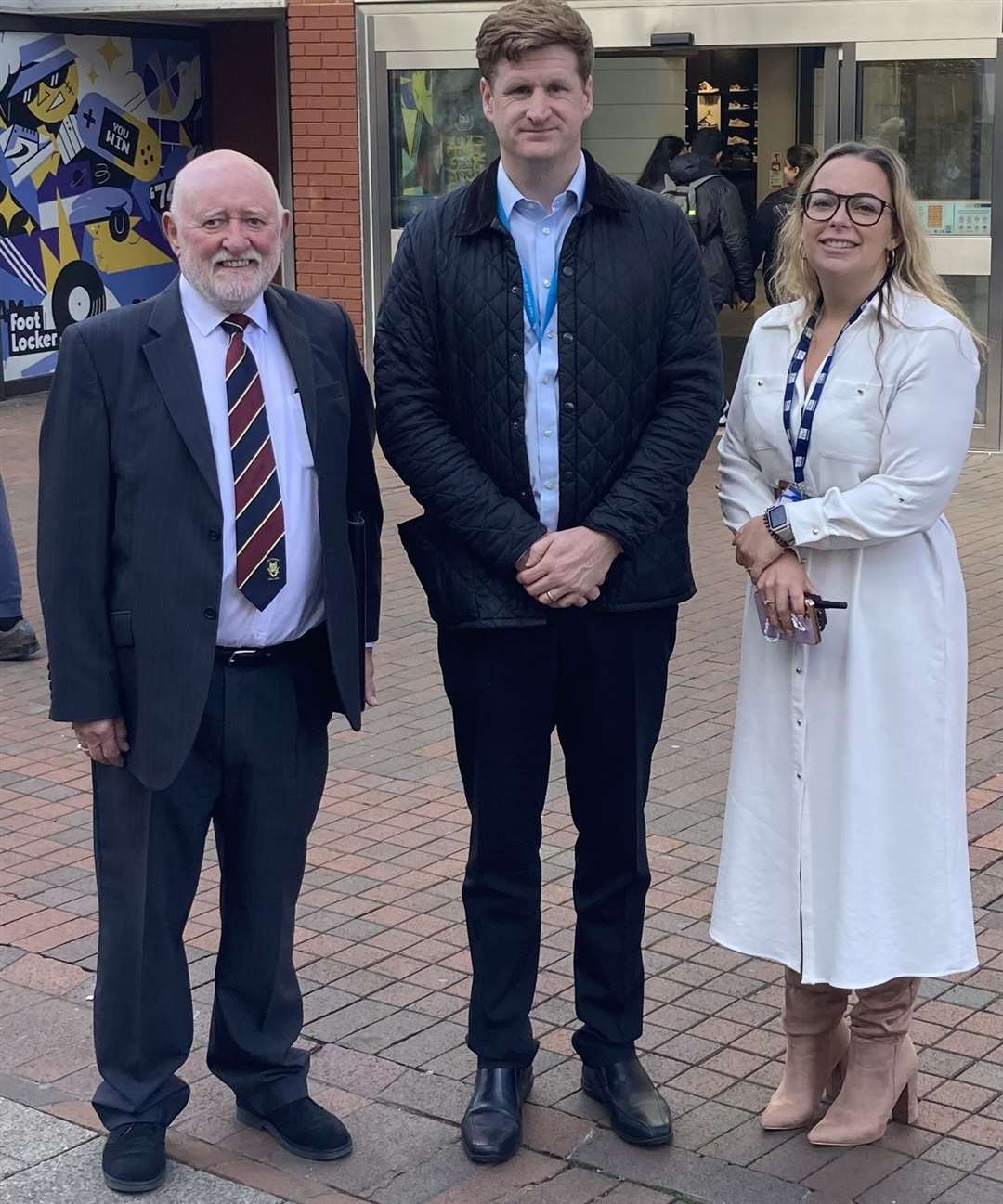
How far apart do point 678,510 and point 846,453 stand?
0.39 meters

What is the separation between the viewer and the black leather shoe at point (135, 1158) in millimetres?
3537

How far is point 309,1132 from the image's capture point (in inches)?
145

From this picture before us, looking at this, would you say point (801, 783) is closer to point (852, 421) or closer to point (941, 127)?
point (852, 421)

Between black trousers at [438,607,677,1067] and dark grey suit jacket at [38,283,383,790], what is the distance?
0.55 metres

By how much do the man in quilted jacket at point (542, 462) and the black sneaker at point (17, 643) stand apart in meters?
4.43

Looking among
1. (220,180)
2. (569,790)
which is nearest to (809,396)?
(569,790)

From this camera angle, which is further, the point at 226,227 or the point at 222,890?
the point at 222,890

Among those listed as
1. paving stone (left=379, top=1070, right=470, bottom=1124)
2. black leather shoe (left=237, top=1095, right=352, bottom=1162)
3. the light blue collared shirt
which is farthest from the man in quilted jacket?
black leather shoe (left=237, top=1095, right=352, bottom=1162)

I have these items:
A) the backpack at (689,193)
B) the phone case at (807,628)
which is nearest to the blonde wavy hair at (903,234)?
the phone case at (807,628)

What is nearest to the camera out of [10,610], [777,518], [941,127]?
[777,518]

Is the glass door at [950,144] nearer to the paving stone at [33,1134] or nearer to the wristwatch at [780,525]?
the wristwatch at [780,525]

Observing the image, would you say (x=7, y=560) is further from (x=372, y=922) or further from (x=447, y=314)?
(x=447, y=314)

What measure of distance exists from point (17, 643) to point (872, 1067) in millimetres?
5045

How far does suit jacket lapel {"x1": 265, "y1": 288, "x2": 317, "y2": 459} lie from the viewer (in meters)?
3.54
